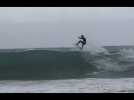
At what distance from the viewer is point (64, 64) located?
5.80m

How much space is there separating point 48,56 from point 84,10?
18.3 inches

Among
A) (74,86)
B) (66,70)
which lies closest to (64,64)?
(66,70)

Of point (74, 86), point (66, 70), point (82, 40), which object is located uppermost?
point (82, 40)

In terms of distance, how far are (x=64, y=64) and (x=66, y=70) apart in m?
0.06

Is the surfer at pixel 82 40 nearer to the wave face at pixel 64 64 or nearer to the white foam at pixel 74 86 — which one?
the wave face at pixel 64 64

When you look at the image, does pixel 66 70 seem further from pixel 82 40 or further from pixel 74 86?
pixel 82 40

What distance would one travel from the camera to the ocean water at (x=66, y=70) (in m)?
5.75

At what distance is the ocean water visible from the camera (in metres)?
5.75

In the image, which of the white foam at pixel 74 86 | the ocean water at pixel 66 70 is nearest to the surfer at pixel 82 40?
A: the ocean water at pixel 66 70

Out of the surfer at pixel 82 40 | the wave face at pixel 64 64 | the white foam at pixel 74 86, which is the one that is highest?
the surfer at pixel 82 40

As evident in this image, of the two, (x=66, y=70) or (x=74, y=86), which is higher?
(x=66, y=70)

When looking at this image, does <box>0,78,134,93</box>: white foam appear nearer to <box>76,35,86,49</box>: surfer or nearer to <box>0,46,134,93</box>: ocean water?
<box>0,46,134,93</box>: ocean water
